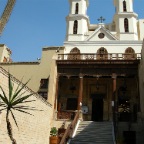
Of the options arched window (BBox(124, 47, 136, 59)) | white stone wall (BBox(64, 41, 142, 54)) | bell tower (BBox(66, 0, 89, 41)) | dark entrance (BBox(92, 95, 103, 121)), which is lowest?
dark entrance (BBox(92, 95, 103, 121))

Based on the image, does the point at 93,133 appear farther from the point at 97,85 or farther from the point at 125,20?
the point at 125,20

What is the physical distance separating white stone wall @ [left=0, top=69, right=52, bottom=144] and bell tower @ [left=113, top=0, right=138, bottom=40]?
15.3m

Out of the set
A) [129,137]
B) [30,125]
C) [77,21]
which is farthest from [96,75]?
[77,21]

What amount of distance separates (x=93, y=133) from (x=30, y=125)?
5199 millimetres

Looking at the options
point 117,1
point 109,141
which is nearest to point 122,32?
point 117,1

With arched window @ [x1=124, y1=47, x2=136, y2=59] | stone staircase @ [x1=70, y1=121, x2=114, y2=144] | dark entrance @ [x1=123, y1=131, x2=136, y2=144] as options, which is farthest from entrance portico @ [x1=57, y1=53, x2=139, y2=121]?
stone staircase @ [x1=70, y1=121, x2=114, y2=144]

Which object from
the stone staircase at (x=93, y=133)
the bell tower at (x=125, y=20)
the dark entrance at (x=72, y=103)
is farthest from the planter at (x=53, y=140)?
the bell tower at (x=125, y=20)

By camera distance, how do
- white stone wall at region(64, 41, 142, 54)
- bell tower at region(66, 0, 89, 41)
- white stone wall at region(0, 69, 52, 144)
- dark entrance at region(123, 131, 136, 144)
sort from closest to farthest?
1. white stone wall at region(0, 69, 52, 144)
2. dark entrance at region(123, 131, 136, 144)
3. white stone wall at region(64, 41, 142, 54)
4. bell tower at region(66, 0, 89, 41)

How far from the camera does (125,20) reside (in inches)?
1195

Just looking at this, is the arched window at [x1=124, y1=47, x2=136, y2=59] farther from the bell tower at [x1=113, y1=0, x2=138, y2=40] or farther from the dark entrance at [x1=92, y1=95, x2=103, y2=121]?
the dark entrance at [x1=92, y1=95, x2=103, y2=121]

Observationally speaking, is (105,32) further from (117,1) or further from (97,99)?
(97,99)

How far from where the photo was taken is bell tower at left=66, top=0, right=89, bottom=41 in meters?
29.4

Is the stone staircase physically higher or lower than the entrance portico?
lower

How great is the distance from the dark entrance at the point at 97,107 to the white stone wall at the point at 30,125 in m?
6.64
